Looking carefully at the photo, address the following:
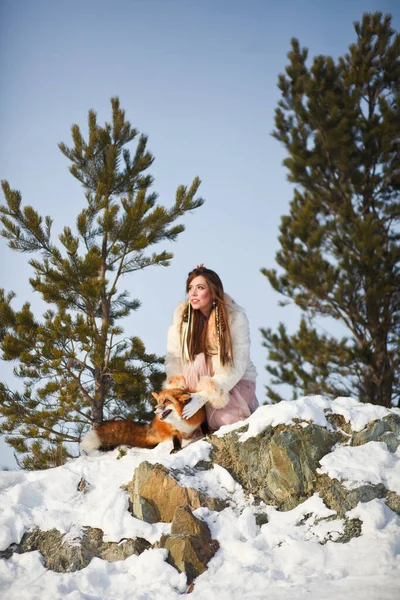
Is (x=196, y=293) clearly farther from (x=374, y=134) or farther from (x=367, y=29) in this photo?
(x=367, y=29)

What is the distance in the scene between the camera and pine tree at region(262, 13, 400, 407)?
31.7 ft

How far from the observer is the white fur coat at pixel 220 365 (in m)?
4.15

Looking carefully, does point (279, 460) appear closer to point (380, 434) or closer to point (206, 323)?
point (380, 434)

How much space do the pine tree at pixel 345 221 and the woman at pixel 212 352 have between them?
5528mm

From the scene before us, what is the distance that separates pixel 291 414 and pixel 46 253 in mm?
3714

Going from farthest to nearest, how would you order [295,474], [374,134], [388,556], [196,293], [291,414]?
[374,134], [196,293], [291,414], [295,474], [388,556]

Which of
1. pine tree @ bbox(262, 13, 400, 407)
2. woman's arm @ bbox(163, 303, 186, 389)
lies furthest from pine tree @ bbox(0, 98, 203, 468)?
pine tree @ bbox(262, 13, 400, 407)

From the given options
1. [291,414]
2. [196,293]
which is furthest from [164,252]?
[291,414]

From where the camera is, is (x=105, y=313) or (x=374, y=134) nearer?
(x=105, y=313)

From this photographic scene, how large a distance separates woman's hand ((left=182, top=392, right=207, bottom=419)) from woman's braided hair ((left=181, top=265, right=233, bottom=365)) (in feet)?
1.52

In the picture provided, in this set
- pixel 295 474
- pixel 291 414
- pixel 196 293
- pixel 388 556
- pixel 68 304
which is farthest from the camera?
pixel 68 304

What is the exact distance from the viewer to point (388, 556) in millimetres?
2693

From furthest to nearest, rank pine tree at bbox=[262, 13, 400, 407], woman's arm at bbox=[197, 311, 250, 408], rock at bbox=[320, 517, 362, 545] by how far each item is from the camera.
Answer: pine tree at bbox=[262, 13, 400, 407] → woman's arm at bbox=[197, 311, 250, 408] → rock at bbox=[320, 517, 362, 545]

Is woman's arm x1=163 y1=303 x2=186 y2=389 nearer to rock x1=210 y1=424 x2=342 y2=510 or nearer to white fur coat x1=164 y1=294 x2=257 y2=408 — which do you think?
white fur coat x1=164 y1=294 x2=257 y2=408
